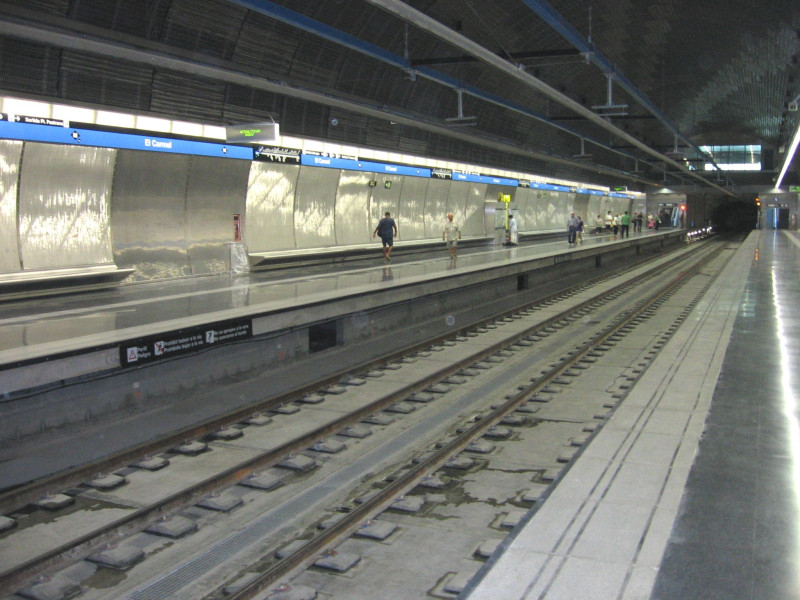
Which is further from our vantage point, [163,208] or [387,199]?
[387,199]

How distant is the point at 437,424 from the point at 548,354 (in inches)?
169

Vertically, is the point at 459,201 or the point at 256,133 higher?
the point at 256,133

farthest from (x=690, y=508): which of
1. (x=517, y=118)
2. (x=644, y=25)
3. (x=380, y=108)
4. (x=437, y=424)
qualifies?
(x=517, y=118)

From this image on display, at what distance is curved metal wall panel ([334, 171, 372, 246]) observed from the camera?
20719 millimetres

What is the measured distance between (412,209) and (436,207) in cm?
194

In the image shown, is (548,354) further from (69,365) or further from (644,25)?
(644,25)

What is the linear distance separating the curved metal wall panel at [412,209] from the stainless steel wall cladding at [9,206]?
13766 millimetres

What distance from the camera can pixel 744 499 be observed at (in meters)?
4.26

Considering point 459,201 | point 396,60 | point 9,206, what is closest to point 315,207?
point 396,60

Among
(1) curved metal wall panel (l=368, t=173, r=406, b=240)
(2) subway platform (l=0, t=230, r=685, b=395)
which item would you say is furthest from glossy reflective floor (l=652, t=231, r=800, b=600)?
(1) curved metal wall panel (l=368, t=173, r=406, b=240)

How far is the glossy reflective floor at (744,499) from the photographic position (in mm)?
3268

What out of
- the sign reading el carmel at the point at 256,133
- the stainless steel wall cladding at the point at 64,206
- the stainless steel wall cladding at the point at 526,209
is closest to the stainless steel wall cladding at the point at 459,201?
the stainless steel wall cladding at the point at 526,209

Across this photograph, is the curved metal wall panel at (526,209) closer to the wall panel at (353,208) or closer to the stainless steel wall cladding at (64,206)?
the wall panel at (353,208)

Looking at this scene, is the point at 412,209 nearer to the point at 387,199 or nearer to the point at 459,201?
the point at 387,199
